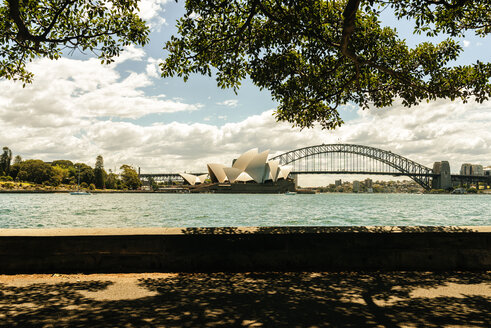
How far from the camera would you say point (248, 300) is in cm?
427

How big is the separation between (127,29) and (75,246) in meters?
5.88

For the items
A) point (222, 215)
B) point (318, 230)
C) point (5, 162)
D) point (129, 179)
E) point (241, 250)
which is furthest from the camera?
point (129, 179)

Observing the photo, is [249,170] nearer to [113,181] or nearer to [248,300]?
[113,181]

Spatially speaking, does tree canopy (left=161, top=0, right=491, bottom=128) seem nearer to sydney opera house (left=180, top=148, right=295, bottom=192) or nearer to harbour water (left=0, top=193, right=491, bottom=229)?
harbour water (left=0, top=193, right=491, bottom=229)

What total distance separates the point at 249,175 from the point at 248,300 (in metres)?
120

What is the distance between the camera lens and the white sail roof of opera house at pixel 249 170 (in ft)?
393

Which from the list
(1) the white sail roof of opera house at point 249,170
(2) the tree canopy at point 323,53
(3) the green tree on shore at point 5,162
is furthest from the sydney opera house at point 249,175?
(2) the tree canopy at point 323,53

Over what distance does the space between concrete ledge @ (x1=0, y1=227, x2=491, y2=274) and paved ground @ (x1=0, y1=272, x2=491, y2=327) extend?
0.18 metres

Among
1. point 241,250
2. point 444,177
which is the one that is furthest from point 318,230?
point 444,177

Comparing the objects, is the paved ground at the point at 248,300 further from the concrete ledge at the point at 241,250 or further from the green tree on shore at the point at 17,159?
the green tree on shore at the point at 17,159

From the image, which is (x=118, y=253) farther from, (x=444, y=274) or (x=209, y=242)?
(x=444, y=274)

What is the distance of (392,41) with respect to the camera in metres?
10.5

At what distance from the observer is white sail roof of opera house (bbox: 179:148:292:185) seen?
11985 cm

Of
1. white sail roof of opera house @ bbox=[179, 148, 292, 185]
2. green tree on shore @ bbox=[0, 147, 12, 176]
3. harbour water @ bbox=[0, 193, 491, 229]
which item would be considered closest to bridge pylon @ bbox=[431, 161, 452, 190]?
white sail roof of opera house @ bbox=[179, 148, 292, 185]
